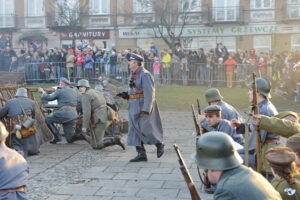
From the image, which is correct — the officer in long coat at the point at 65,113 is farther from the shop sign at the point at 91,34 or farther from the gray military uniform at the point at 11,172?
the shop sign at the point at 91,34

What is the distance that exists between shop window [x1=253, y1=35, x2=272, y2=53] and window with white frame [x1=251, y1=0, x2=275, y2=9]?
80.9 inches

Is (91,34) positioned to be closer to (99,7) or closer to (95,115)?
(99,7)

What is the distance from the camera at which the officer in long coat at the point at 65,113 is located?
10883mm

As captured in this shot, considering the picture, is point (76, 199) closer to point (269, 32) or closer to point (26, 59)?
point (26, 59)

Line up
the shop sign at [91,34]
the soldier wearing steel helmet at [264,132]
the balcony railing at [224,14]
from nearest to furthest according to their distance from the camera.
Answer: the soldier wearing steel helmet at [264,132], the balcony railing at [224,14], the shop sign at [91,34]

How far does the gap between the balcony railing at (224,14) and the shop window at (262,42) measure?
180 centimetres

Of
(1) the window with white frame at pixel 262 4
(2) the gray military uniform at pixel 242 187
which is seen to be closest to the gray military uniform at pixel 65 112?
(2) the gray military uniform at pixel 242 187

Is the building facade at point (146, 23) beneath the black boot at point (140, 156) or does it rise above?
above

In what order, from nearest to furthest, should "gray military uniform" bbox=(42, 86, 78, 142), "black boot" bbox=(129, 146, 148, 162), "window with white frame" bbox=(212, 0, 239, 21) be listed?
1. "black boot" bbox=(129, 146, 148, 162)
2. "gray military uniform" bbox=(42, 86, 78, 142)
3. "window with white frame" bbox=(212, 0, 239, 21)

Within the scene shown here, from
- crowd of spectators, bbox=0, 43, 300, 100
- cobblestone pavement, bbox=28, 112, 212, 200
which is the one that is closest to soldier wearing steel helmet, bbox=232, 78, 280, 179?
cobblestone pavement, bbox=28, 112, 212, 200

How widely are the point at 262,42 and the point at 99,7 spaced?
12057 mm

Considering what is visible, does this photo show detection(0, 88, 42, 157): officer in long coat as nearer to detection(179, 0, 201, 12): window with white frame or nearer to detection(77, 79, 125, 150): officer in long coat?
detection(77, 79, 125, 150): officer in long coat

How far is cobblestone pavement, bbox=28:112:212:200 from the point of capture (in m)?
6.75

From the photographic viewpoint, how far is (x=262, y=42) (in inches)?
1216
